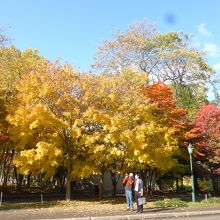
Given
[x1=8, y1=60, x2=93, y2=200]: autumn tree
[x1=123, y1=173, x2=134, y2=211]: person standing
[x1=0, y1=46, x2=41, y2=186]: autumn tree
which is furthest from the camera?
[x1=0, y1=46, x2=41, y2=186]: autumn tree

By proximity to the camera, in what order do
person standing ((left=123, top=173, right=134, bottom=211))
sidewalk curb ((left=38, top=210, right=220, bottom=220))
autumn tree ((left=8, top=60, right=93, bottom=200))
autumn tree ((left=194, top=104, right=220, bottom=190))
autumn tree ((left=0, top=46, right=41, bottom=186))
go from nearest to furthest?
sidewalk curb ((left=38, top=210, right=220, bottom=220)) → person standing ((left=123, top=173, right=134, bottom=211)) → autumn tree ((left=8, top=60, right=93, bottom=200)) → autumn tree ((left=0, top=46, right=41, bottom=186)) → autumn tree ((left=194, top=104, right=220, bottom=190))

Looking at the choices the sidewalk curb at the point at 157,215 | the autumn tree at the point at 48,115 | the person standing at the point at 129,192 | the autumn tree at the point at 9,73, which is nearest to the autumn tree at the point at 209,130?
the autumn tree at the point at 48,115

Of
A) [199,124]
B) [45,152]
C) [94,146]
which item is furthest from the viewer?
[199,124]

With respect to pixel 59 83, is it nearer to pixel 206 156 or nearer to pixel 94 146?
pixel 94 146

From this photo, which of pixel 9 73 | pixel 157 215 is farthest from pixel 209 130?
pixel 157 215

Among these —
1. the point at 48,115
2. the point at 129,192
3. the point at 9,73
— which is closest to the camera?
the point at 129,192

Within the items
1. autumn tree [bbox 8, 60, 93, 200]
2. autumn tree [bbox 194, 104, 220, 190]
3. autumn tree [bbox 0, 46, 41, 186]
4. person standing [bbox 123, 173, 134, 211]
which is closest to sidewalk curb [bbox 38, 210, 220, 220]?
person standing [bbox 123, 173, 134, 211]

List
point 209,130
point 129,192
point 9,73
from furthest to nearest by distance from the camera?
point 209,130 → point 9,73 → point 129,192

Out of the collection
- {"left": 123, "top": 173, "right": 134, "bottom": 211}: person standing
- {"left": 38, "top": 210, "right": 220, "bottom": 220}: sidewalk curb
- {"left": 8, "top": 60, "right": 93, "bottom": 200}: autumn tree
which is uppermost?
{"left": 8, "top": 60, "right": 93, "bottom": 200}: autumn tree

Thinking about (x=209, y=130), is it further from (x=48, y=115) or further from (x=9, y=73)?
(x=9, y=73)

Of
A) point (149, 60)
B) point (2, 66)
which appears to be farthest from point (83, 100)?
→ point (149, 60)

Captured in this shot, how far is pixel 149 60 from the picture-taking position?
144 ft

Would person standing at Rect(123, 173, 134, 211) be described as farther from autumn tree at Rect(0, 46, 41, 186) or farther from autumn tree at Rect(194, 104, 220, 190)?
autumn tree at Rect(194, 104, 220, 190)

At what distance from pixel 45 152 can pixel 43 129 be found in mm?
2830
